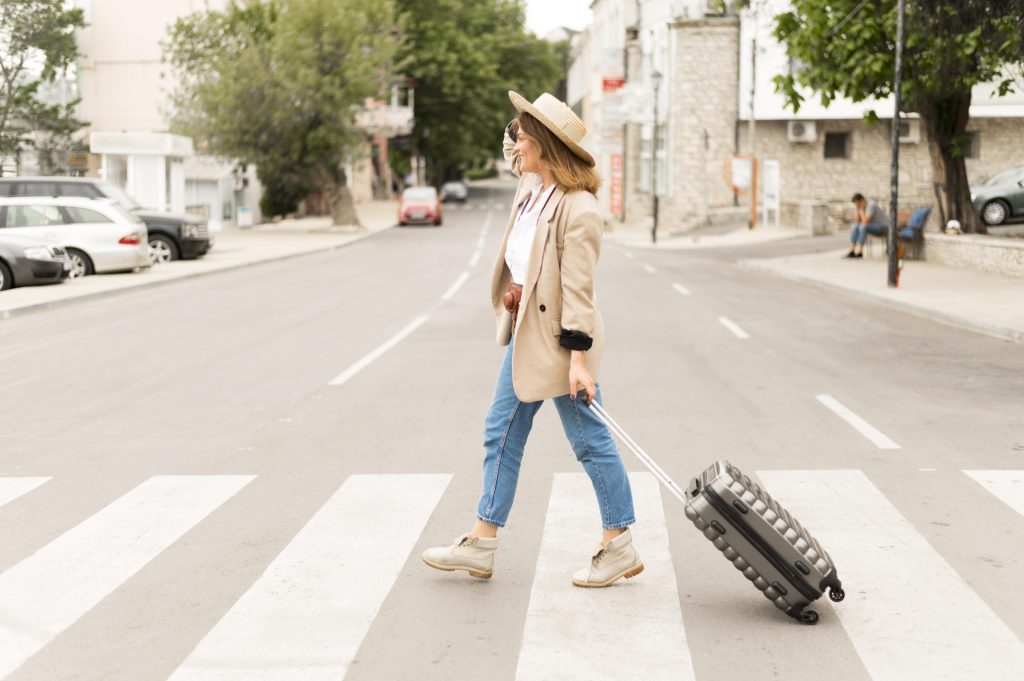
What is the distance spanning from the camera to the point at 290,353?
13172 millimetres

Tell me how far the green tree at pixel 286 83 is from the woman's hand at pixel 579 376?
1557 inches

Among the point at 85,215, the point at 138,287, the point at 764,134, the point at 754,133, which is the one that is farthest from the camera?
the point at 764,134

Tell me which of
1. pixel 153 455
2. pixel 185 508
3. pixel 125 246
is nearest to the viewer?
pixel 185 508

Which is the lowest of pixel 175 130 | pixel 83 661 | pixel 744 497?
pixel 83 661

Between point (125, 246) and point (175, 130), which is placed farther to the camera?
point (175, 130)

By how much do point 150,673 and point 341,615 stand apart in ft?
2.59

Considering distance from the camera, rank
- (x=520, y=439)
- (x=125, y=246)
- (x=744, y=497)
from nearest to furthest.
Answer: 1. (x=744, y=497)
2. (x=520, y=439)
3. (x=125, y=246)

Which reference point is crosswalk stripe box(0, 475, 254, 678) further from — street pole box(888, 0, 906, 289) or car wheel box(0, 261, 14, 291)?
street pole box(888, 0, 906, 289)

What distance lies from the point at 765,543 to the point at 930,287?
16.8 meters

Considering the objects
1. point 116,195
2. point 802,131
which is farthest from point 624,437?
point 802,131

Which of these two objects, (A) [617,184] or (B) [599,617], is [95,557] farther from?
(A) [617,184]

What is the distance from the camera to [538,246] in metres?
5.07

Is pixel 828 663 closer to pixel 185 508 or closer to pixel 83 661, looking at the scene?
pixel 83 661

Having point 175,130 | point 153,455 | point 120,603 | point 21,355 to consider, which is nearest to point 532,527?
point 120,603
